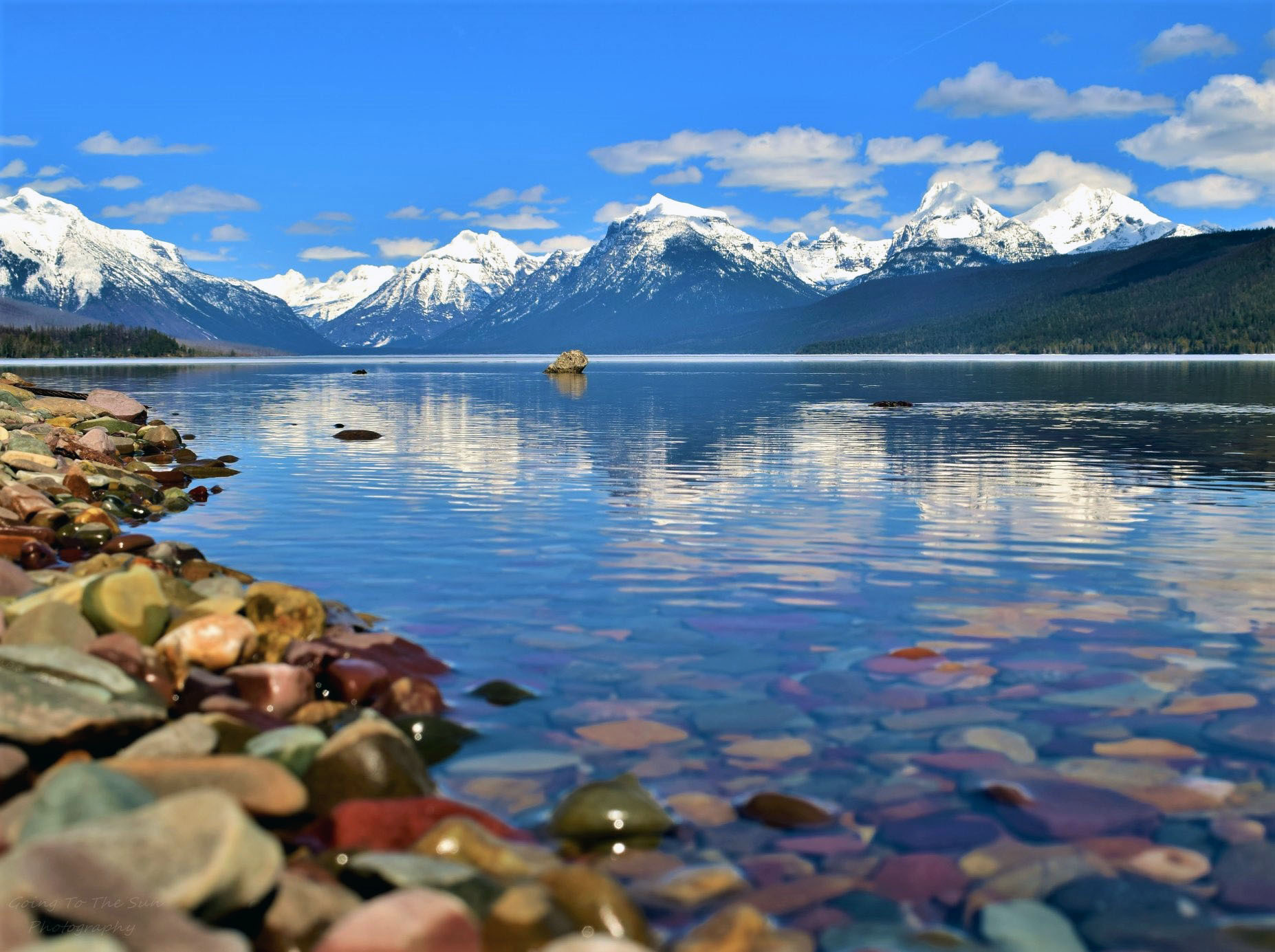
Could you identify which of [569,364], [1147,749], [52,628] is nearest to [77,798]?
[52,628]

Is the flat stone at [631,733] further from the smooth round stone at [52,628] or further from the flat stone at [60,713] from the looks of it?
the smooth round stone at [52,628]

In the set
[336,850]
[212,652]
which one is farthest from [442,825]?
[212,652]

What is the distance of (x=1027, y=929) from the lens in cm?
782

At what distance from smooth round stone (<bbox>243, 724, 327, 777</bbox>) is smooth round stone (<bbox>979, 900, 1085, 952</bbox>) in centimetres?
554

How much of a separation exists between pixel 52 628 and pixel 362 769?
4716 mm

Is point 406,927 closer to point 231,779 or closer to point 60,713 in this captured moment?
point 231,779

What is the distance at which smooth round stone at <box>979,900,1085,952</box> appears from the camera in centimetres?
764

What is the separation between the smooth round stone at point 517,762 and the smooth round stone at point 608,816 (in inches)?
47.7

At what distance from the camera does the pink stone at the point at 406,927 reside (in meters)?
6.43

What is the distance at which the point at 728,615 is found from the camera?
16.7 m

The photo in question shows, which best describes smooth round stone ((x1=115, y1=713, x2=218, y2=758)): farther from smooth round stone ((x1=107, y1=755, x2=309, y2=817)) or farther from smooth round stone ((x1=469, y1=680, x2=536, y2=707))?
smooth round stone ((x1=469, y1=680, x2=536, y2=707))

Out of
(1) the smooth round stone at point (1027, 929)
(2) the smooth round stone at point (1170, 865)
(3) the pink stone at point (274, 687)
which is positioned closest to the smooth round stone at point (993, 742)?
(2) the smooth round stone at point (1170, 865)

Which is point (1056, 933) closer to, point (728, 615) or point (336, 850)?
point (336, 850)

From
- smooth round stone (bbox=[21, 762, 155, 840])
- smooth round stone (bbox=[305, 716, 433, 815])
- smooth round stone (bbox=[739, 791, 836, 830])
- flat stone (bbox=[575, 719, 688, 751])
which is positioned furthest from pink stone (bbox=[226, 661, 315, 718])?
smooth round stone (bbox=[739, 791, 836, 830])
